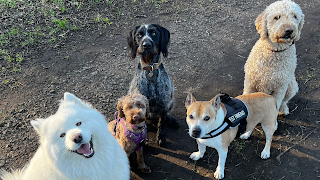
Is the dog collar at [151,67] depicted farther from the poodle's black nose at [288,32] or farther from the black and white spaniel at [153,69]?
the poodle's black nose at [288,32]

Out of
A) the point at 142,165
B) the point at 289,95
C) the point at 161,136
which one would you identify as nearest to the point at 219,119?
the point at 161,136

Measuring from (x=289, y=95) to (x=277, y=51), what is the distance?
41.0 inches

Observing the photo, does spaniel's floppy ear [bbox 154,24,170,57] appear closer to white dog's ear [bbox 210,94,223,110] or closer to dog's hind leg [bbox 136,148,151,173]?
white dog's ear [bbox 210,94,223,110]

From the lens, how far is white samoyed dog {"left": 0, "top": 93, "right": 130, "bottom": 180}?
2.24 m

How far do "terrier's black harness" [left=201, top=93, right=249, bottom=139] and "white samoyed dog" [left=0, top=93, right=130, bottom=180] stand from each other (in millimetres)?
1484

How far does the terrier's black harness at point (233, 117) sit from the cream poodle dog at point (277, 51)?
109cm

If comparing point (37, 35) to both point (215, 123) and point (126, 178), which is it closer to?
point (126, 178)

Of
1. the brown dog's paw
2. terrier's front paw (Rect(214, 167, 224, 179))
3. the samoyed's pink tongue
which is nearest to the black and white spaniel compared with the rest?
the brown dog's paw

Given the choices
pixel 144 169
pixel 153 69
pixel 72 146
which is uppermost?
pixel 153 69

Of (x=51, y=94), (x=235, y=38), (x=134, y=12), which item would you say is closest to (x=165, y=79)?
(x=51, y=94)

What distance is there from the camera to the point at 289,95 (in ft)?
14.9

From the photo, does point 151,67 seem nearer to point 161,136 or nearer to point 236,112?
point 161,136

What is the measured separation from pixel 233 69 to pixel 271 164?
2.77 meters

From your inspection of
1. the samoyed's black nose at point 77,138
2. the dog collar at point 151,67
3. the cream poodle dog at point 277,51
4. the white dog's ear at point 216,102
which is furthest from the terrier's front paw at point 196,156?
the samoyed's black nose at point 77,138
